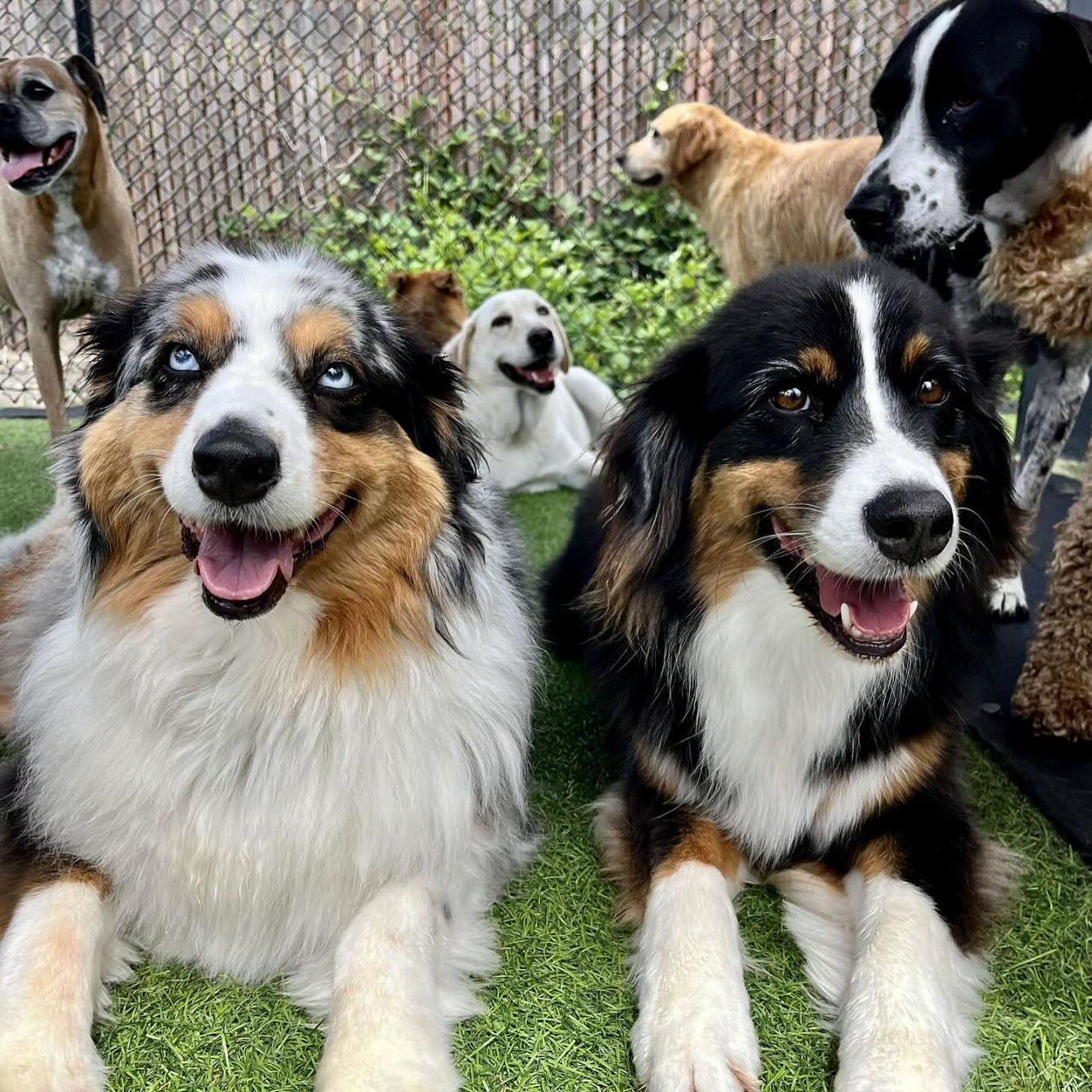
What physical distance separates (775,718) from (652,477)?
566 mm

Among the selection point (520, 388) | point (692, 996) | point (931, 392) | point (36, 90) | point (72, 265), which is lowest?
point (520, 388)

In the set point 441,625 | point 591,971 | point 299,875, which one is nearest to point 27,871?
point 299,875

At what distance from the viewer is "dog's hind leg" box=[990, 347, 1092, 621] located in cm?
347

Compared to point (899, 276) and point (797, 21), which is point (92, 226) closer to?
point (899, 276)

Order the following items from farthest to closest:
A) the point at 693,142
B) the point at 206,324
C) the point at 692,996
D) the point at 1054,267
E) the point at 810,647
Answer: the point at 693,142
the point at 1054,267
the point at 810,647
the point at 206,324
the point at 692,996

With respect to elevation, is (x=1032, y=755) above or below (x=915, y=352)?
below

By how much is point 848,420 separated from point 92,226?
4098 mm

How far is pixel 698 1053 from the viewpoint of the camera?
163 cm

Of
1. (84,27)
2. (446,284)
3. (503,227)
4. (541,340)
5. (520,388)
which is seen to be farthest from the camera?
(503,227)

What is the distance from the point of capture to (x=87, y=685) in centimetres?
196

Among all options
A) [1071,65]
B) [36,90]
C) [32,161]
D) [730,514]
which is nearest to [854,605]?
[730,514]

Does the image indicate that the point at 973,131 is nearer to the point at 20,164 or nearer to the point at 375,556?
the point at 375,556

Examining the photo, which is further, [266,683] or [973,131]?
[973,131]

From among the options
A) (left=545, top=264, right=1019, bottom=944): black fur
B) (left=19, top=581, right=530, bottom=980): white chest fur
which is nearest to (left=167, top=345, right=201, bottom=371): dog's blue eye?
(left=19, top=581, right=530, bottom=980): white chest fur
